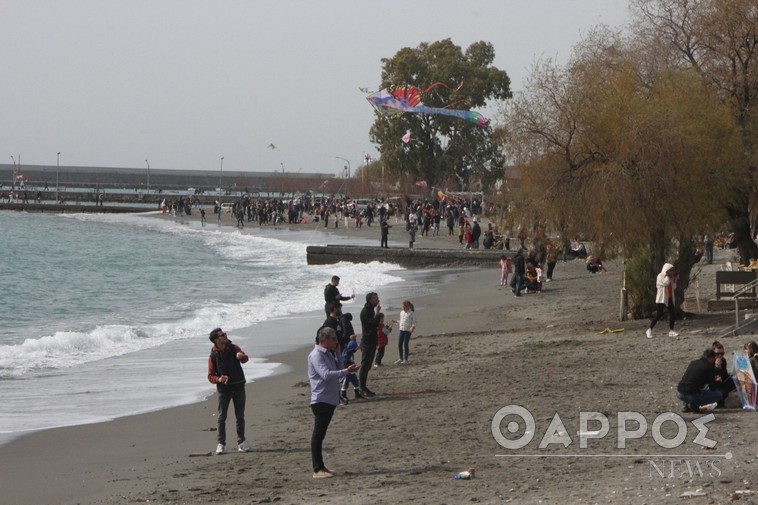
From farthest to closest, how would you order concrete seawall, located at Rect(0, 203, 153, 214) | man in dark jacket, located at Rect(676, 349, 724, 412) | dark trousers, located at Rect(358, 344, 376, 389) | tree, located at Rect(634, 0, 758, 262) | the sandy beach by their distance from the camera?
concrete seawall, located at Rect(0, 203, 153, 214) → tree, located at Rect(634, 0, 758, 262) → dark trousers, located at Rect(358, 344, 376, 389) → man in dark jacket, located at Rect(676, 349, 724, 412) → the sandy beach

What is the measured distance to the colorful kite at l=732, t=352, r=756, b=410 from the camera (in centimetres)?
1145

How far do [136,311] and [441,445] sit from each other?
819 inches

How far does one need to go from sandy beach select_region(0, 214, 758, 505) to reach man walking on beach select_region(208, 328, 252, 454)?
34 cm

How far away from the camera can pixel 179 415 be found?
45.0ft

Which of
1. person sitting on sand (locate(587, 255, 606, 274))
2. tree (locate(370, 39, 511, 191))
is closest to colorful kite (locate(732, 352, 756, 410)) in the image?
person sitting on sand (locate(587, 255, 606, 274))

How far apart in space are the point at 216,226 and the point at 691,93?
69.6m

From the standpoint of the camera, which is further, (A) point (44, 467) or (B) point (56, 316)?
(B) point (56, 316)

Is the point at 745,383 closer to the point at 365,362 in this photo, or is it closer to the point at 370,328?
the point at 365,362

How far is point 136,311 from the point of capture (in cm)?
3005

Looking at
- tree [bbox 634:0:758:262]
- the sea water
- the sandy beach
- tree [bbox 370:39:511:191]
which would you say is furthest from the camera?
tree [bbox 370:39:511:191]

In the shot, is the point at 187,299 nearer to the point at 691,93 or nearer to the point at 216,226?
the point at 691,93

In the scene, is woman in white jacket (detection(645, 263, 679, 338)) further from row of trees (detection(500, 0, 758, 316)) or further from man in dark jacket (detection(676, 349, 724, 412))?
man in dark jacket (detection(676, 349, 724, 412))

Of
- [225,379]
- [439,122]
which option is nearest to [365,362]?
[225,379]

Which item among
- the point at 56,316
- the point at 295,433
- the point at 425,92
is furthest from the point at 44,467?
the point at 425,92
